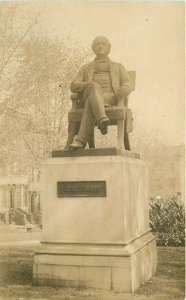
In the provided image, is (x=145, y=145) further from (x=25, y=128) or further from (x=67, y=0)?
(x=67, y=0)

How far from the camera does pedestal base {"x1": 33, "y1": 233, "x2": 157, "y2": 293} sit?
18.2 feet

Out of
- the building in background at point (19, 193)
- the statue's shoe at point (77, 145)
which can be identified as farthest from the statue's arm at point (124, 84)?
the building in background at point (19, 193)

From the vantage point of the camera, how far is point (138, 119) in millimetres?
17281

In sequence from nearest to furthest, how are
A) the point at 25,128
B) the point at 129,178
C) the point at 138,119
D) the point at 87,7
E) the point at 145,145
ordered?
the point at 129,178, the point at 87,7, the point at 25,128, the point at 138,119, the point at 145,145

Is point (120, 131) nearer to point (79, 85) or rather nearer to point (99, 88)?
point (99, 88)

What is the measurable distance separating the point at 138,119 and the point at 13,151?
494 cm

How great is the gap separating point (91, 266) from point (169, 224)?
4735 mm

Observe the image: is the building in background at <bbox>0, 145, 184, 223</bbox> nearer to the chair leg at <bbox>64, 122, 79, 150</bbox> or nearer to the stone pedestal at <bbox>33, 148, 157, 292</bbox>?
the chair leg at <bbox>64, 122, 79, 150</bbox>

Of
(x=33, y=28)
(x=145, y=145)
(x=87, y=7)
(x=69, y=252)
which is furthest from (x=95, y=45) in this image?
(x=145, y=145)

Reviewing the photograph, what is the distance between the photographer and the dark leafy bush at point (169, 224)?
9859 mm

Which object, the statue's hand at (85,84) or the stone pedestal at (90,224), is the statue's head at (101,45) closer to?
the statue's hand at (85,84)

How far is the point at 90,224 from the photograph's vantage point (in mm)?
5801

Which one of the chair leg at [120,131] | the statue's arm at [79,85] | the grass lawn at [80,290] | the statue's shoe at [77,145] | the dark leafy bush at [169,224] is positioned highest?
the statue's arm at [79,85]

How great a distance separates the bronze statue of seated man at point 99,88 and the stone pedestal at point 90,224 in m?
0.44
